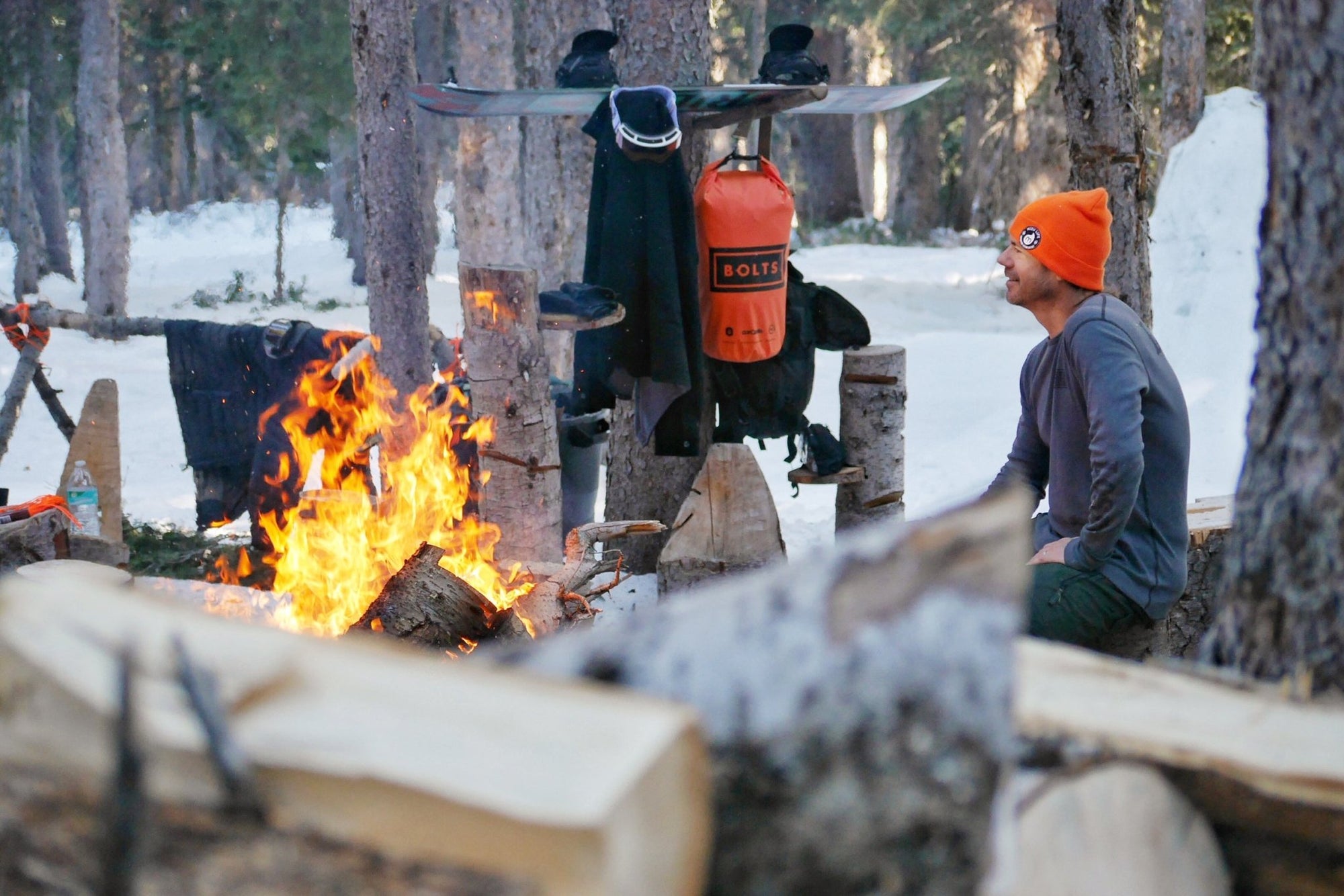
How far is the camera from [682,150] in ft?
17.9

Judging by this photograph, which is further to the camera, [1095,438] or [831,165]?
[831,165]

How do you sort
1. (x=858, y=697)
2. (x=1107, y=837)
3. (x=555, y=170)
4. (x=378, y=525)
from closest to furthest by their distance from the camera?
(x=858, y=697)
(x=1107, y=837)
(x=378, y=525)
(x=555, y=170)

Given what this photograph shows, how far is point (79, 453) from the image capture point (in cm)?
612

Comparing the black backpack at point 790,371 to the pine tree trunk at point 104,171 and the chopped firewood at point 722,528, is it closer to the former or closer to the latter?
the chopped firewood at point 722,528

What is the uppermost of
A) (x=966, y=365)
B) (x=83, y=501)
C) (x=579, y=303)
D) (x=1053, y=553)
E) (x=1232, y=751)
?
(x=579, y=303)

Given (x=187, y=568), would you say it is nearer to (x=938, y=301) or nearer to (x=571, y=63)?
(x=571, y=63)

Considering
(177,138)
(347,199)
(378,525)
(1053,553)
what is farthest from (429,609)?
(177,138)

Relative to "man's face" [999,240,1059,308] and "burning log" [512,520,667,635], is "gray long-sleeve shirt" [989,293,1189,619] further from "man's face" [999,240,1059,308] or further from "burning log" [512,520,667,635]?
"burning log" [512,520,667,635]

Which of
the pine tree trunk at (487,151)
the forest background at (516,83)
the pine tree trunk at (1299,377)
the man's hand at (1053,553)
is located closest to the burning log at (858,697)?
the pine tree trunk at (1299,377)

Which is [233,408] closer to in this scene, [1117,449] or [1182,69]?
[1117,449]

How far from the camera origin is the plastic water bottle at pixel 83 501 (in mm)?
5820

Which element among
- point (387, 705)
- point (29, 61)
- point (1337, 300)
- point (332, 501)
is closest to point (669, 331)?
point (332, 501)

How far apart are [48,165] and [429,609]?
1943cm

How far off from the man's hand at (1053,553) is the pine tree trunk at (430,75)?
17.4 metres
